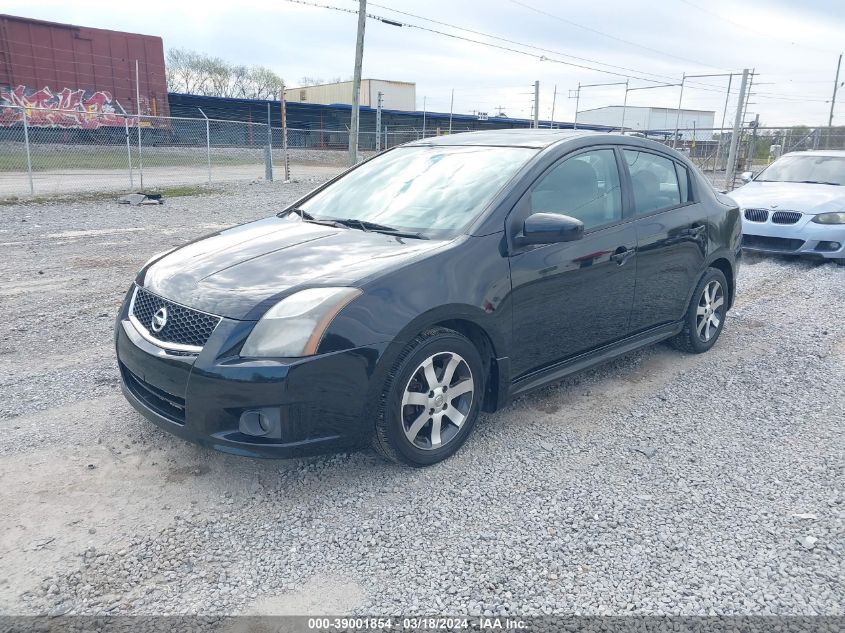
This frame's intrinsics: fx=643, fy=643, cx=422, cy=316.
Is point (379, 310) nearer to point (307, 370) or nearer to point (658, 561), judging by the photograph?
point (307, 370)

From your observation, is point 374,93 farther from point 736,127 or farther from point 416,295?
point 416,295

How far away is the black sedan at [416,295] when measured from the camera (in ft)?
9.39

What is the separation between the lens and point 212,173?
21.1m

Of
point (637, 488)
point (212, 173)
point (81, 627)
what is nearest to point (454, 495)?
point (637, 488)

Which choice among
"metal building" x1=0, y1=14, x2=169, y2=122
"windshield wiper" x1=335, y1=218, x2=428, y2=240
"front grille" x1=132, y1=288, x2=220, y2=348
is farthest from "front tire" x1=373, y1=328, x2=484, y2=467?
"metal building" x1=0, y1=14, x2=169, y2=122

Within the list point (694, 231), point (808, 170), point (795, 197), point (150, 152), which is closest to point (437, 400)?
point (694, 231)

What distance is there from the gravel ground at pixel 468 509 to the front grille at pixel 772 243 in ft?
15.8

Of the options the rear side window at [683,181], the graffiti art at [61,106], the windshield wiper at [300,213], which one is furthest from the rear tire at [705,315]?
the graffiti art at [61,106]

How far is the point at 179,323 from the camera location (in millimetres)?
3021

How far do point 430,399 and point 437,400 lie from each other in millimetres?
48

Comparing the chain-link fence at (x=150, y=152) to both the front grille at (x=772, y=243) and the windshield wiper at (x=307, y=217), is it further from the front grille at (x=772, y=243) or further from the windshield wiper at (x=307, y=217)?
the windshield wiper at (x=307, y=217)

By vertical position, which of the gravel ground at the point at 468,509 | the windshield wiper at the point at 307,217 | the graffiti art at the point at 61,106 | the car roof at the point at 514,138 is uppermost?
the graffiti art at the point at 61,106

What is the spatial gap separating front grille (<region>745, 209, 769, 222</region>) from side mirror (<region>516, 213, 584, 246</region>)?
6.84m

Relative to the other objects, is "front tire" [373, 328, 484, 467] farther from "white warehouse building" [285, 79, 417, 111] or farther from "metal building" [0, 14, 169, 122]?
"white warehouse building" [285, 79, 417, 111]
